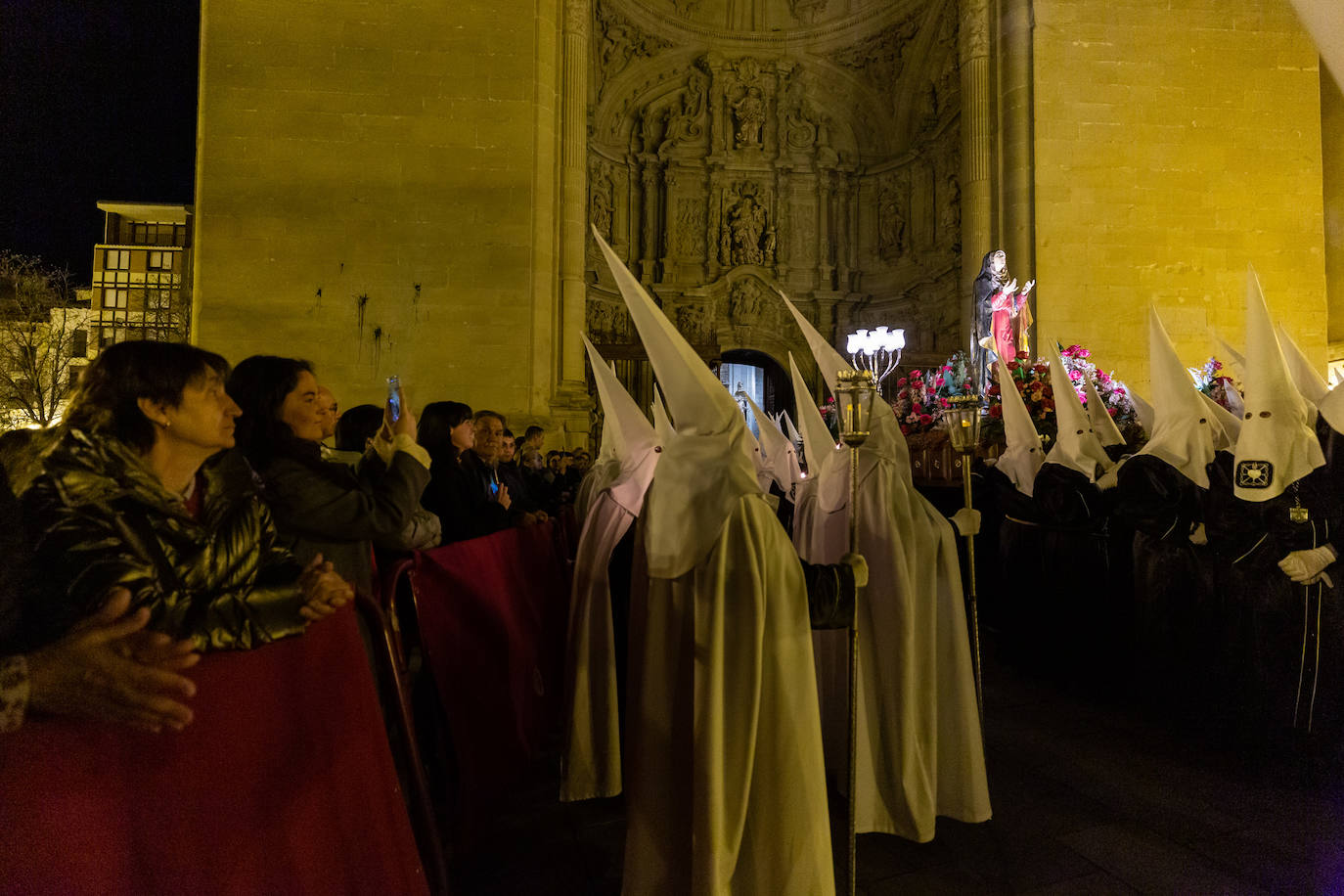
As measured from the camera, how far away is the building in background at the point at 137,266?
24.6 metres

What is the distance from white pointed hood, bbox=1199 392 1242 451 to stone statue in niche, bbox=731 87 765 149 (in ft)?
47.0

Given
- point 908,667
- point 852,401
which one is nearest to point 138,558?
point 852,401

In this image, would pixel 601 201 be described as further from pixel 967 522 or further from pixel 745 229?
pixel 967 522

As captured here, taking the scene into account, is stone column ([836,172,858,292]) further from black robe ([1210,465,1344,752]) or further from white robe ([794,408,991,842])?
white robe ([794,408,991,842])

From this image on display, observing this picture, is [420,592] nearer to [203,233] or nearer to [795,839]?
[795,839]

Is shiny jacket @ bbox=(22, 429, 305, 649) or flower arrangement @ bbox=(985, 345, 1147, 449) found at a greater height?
flower arrangement @ bbox=(985, 345, 1147, 449)

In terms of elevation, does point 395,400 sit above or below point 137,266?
below

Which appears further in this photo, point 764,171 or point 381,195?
point 764,171

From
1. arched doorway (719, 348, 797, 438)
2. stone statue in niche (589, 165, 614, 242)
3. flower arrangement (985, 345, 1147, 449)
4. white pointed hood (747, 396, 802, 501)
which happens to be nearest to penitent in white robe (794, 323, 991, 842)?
white pointed hood (747, 396, 802, 501)

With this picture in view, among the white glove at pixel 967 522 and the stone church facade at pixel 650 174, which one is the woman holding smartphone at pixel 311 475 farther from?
the stone church facade at pixel 650 174

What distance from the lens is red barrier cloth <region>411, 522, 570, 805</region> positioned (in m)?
2.70

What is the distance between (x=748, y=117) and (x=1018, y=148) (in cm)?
694

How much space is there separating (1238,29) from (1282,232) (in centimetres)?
337

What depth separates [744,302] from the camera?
55.4ft
